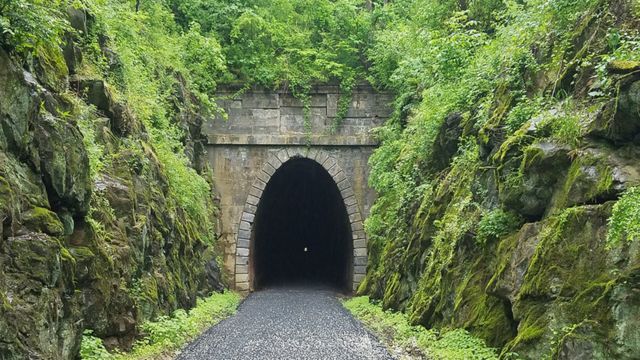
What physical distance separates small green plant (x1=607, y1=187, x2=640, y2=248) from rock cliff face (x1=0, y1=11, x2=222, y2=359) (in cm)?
462

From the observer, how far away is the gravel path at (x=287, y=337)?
815cm

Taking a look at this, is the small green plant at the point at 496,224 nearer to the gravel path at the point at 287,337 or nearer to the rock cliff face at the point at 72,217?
the gravel path at the point at 287,337

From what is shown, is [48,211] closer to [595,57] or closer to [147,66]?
[595,57]

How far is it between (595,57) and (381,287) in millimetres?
8820

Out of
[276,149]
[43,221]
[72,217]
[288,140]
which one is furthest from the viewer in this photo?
[276,149]

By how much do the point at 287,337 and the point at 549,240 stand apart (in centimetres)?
543

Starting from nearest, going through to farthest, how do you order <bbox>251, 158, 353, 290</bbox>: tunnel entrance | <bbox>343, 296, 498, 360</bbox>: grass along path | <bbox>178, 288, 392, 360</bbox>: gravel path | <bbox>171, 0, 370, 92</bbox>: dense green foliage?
<bbox>343, 296, 498, 360</bbox>: grass along path < <bbox>178, 288, 392, 360</bbox>: gravel path < <bbox>171, 0, 370, 92</bbox>: dense green foliage < <bbox>251, 158, 353, 290</bbox>: tunnel entrance

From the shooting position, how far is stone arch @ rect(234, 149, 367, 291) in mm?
19172

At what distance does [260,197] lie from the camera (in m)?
19.5

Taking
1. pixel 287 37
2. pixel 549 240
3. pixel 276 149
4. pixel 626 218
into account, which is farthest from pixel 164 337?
pixel 287 37

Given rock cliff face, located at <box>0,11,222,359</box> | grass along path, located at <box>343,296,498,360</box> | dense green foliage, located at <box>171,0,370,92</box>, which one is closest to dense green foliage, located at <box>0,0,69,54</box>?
rock cliff face, located at <box>0,11,222,359</box>

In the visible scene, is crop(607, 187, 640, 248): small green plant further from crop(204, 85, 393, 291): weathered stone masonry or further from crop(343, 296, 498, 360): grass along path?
crop(204, 85, 393, 291): weathered stone masonry

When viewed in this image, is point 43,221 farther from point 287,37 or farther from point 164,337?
point 287,37

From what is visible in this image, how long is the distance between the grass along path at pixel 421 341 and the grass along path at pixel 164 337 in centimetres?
313
